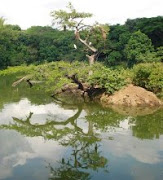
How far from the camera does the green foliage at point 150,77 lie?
2311 cm

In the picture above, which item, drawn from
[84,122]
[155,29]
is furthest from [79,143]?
[155,29]

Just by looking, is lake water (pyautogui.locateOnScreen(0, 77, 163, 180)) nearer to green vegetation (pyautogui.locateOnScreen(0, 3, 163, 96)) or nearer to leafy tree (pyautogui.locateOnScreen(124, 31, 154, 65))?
green vegetation (pyautogui.locateOnScreen(0, 3, 163, 96))

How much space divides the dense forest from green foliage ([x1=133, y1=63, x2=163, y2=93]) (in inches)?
452

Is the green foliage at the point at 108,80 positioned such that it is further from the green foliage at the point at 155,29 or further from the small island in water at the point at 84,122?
the green foliage at the point at 155,29

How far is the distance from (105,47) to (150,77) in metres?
24.2

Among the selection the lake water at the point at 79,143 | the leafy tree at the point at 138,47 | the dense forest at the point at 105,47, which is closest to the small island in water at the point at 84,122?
the lake water at the point at 79,143

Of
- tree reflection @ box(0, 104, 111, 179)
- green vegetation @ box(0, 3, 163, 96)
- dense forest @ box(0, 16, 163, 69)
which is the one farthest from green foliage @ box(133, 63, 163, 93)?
dense forest @ box(0, 16, 163, 69)

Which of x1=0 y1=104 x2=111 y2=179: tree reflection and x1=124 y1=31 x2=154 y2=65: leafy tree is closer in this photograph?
x1=0 y1=104 x2=111 y2=179: tree reflection

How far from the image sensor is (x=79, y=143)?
1418 centimetres

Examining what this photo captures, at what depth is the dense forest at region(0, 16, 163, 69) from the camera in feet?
136

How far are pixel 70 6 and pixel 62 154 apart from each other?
16.9 meters

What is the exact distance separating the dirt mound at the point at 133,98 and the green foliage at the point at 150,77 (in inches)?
37.1

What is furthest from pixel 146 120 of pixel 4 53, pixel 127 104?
pixel 4 53

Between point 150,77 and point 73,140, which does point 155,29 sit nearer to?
point 150,77
